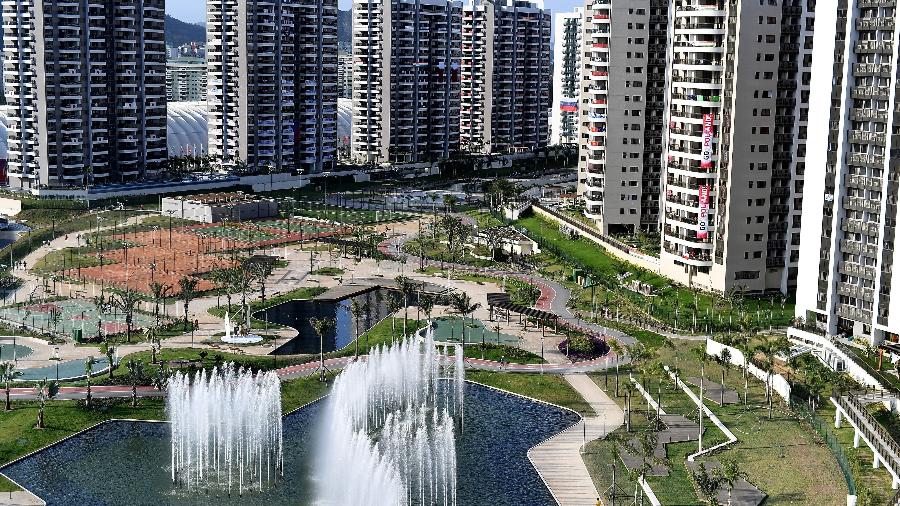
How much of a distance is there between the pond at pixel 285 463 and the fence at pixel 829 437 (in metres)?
13.4

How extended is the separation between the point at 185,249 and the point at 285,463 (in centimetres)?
6677

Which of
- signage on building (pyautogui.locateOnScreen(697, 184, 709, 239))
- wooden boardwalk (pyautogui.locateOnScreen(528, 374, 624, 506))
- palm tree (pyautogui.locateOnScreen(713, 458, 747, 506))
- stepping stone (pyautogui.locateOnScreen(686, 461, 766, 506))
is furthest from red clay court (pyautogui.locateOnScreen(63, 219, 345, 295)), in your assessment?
stepping stone (pyautogui.locateOnScreen(686, 461, 766, 506))

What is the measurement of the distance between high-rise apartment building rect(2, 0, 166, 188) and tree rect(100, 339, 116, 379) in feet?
243

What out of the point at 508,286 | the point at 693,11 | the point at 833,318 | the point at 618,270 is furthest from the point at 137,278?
the point at 833,318

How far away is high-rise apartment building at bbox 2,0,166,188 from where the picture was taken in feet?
523

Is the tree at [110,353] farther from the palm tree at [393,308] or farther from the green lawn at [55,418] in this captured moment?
the palm tree at [393,308]

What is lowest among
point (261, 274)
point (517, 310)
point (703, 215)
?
point (517, 310)

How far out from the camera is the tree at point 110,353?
8306 cm

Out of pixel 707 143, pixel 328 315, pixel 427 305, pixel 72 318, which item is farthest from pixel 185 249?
pixel 707 143

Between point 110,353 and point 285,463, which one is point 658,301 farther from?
point 110,353

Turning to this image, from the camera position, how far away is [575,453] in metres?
71.6

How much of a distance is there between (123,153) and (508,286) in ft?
236

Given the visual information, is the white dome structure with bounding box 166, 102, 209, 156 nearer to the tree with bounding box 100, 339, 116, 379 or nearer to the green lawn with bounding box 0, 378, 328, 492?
the tree with bounding box 100, 339, 116, 379

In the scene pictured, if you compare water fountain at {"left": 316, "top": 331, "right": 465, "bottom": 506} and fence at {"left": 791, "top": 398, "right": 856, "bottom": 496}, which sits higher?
fence at {"left": 791, "top": 398, "right": 856, "bottom": 496}
